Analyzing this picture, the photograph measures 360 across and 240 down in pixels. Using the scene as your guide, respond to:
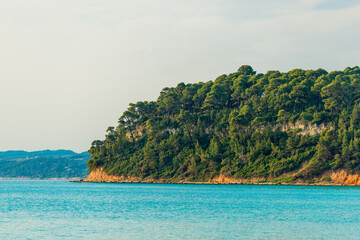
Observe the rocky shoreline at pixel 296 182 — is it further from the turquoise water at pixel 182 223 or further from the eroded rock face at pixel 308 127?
the turquoise water at pixel 182 223

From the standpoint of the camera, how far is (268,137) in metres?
168

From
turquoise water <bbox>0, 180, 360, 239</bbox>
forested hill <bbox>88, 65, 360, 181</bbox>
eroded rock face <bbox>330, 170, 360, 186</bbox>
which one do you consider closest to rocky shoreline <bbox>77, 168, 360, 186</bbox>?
eroded rock face <bbox>330, 170, 360, 186</bbox>

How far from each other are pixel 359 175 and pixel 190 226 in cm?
10731

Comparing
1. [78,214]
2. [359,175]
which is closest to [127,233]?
[78,214]

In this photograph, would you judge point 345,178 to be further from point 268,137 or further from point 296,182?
point 268,137

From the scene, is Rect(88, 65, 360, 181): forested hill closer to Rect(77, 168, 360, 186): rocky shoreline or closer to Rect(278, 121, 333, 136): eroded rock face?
Rect(278, 121, 333, 136): eroded rock face

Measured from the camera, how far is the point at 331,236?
41.6m

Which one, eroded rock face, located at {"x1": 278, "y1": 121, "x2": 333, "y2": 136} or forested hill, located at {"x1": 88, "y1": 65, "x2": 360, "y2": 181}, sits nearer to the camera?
forested hill, located at {"x1": 88, "y1": 65, "x2": 360, "y2": 181}

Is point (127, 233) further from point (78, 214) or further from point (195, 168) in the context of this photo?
point (195, 168)

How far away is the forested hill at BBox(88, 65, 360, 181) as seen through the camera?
5960 inches

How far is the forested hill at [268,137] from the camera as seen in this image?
151375 mm

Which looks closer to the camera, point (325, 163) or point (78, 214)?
point (78, 214)

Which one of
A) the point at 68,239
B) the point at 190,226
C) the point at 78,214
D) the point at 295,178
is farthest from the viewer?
the point at 295,178

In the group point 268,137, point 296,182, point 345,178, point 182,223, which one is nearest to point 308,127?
point 268,137
